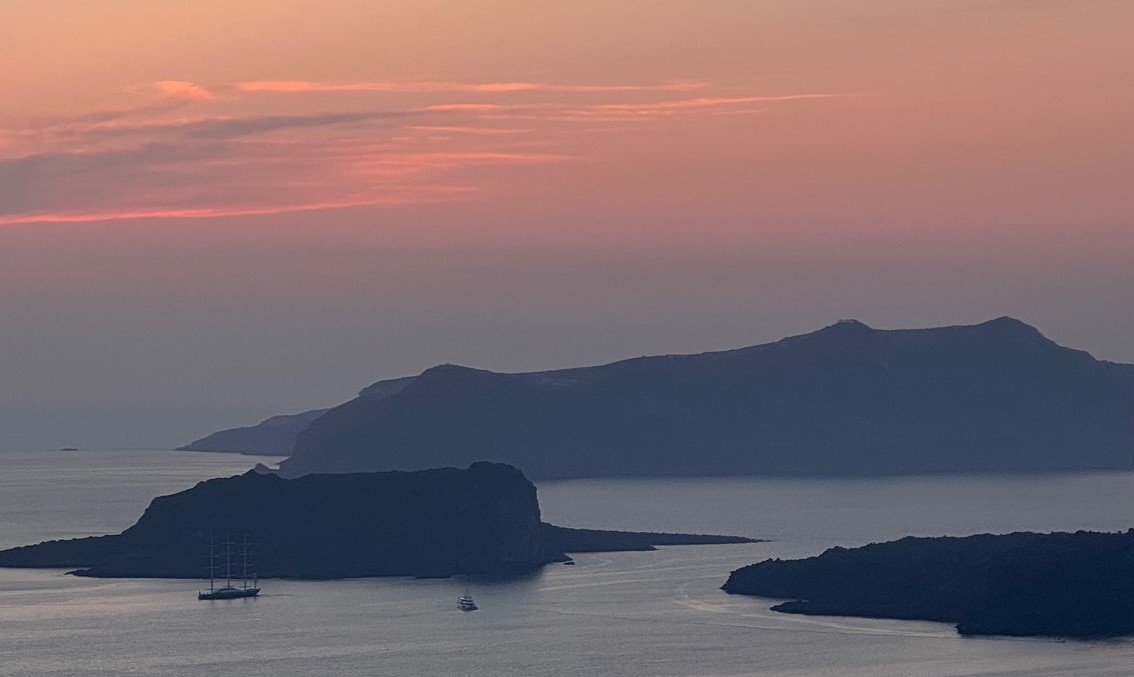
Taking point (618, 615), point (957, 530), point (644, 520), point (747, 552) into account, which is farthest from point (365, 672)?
point (644, 520)

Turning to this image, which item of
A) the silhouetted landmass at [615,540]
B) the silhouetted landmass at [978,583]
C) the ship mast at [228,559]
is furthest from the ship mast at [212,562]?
the silhouetted landmass at [978,583]

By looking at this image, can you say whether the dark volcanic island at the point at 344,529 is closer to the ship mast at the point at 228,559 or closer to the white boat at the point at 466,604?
the ship mast at the point at 228,559

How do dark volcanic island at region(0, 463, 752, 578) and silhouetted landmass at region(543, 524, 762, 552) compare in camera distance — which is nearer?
dark volcanic island at region(0, 463, 752, 578)

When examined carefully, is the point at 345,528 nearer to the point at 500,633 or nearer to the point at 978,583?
the point at 500,633

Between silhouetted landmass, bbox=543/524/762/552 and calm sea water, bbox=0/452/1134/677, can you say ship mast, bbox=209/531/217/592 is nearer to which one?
calm sea water, bbox=0/452/1134/677

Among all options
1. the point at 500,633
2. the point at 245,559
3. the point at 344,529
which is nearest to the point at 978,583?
the point at 500,633

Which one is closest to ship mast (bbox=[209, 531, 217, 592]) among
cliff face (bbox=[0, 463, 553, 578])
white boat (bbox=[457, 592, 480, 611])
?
cliff face (bbox=[0, 463, 553, 578])

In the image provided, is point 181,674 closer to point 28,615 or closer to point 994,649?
point 28,615
